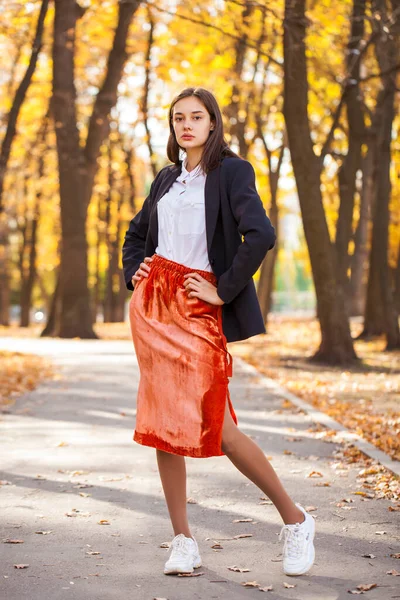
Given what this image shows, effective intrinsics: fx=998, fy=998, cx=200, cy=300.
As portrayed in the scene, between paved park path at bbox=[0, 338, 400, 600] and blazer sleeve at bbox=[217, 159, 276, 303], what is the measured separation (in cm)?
127

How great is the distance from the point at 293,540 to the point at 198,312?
110cm

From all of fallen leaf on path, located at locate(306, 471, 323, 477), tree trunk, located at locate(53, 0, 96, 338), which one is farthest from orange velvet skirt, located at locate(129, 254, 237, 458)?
tree trunk, located at locate(53, 0, 96, 338)

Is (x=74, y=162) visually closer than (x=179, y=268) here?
No

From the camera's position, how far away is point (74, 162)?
2344cm

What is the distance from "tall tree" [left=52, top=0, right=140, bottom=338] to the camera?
2306 centimetres

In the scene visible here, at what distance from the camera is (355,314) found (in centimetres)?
3366

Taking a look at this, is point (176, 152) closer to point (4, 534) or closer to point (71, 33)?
point (4, 534)

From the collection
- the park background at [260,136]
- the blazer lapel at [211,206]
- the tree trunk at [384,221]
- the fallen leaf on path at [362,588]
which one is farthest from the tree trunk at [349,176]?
the fallen leaf on path at [362,588]

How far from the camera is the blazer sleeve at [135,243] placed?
4.72 m

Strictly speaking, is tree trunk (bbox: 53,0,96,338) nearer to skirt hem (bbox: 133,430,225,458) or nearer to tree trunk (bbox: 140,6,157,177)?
tree trunk (bbox: 140,6,157,177)

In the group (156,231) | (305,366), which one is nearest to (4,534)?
(156,231)

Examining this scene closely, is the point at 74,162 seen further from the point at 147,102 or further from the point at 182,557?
the point at 182,557

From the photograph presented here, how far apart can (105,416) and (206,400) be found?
18.8ft

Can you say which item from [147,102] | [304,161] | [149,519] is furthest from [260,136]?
[149,519]
